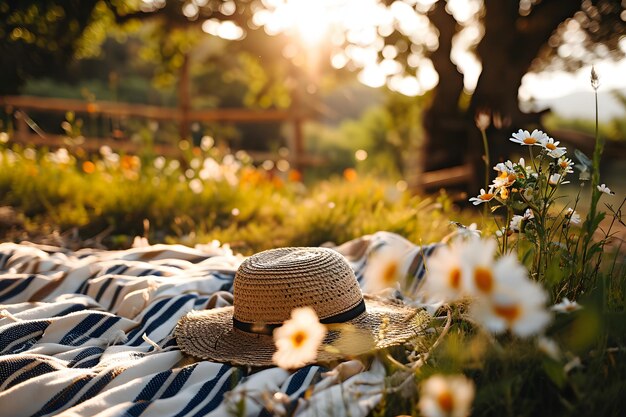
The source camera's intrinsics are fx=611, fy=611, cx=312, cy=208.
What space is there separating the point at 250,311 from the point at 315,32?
29.4 ft

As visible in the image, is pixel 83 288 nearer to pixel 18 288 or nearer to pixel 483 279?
pixel 18 288

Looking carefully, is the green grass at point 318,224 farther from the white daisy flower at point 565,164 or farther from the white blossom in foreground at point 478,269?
the white daisy flower at point 565,164

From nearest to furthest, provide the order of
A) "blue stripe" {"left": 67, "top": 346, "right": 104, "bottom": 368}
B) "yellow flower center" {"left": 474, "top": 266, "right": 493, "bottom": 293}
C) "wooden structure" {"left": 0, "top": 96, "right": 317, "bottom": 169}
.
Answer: "yellow flower center" {"left": 474, "top": 266, "right": 493, "bottom": 293} < "blue stripe" {"left": 67, "top": 346, "right": 104, "bottom": 368} < "wooden structure" {"left": 0, "top": 96, "right": 317, "bottom": 169}

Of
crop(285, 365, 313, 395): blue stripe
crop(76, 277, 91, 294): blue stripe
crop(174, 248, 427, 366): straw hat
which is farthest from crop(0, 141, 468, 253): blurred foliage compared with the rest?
crop(285, 365, 313, 395): blue stripe

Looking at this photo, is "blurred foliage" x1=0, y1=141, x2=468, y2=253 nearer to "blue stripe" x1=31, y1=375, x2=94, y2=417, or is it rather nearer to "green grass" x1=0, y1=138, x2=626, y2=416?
"green grass" x1=0, y1=138, x2=626, y2=416

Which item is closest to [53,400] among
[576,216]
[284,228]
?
[576,216]

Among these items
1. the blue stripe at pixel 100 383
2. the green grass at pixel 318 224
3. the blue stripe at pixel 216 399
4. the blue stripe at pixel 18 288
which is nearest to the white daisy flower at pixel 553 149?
the green grass at pixel 318 224

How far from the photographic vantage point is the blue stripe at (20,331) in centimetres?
248

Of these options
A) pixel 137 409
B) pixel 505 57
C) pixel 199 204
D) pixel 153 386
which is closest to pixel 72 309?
pixel 153 386

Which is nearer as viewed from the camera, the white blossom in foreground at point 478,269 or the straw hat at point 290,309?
the white blossom in foreground at point 478,269

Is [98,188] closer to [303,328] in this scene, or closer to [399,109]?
[303,328]

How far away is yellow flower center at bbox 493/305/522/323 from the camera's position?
3.98 feet

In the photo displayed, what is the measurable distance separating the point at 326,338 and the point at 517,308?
3.26 feet

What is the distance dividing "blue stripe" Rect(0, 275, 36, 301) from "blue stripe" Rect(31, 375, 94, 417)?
1342 mm
